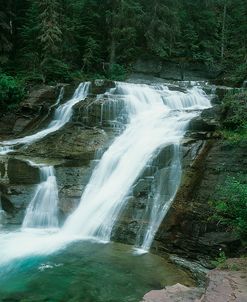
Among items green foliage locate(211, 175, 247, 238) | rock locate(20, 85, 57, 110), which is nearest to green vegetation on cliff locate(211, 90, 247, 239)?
green foliage locate(211, 175, 247, 238)

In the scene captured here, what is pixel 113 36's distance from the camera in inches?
1018

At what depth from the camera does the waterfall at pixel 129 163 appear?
11.4 m

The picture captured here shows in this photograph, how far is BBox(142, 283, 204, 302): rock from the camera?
6383mm

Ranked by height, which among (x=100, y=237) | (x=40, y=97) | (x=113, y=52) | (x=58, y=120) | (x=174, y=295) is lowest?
(x=100, y=237)

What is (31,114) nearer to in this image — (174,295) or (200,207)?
(200,207)

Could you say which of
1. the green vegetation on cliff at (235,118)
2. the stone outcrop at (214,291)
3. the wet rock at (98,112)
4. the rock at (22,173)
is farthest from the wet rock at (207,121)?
the stone outcrop at (214,291)

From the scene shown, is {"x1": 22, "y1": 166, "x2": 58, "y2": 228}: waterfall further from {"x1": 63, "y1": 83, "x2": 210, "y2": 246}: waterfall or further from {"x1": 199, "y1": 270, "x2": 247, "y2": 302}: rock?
{"x1": 199, "y1": 270, "x2": 247, "y2": 302}: rock

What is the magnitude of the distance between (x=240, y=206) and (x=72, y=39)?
19416 mm

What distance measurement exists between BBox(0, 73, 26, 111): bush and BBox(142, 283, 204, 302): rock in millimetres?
14295

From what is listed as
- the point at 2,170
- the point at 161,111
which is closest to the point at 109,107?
the point at 161,111

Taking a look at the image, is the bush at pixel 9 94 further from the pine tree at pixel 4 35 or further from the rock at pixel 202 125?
the rock at pixel 202 125

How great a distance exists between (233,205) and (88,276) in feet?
11.5

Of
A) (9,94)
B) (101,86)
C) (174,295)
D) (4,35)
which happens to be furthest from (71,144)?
(4,35)

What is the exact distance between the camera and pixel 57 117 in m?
17.8
